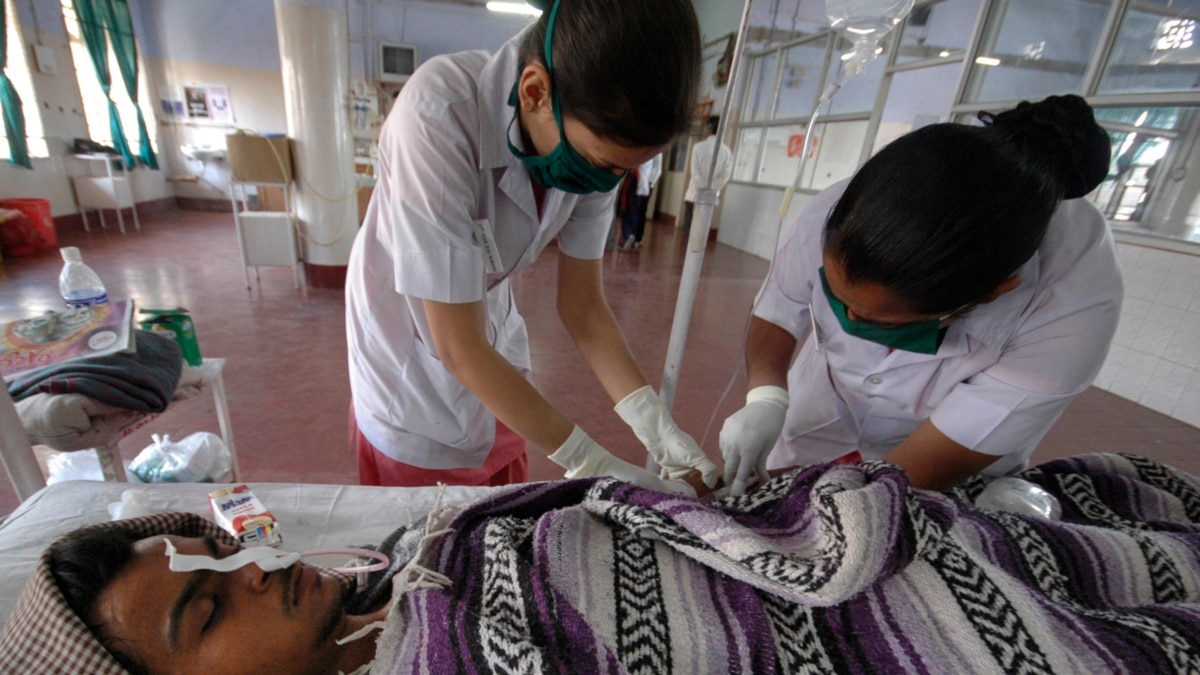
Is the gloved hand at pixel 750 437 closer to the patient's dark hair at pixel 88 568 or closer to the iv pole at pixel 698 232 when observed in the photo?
the iv pole at pixel 698 232

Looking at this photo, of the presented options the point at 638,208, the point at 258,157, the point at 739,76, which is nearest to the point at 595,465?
the point at 739,76

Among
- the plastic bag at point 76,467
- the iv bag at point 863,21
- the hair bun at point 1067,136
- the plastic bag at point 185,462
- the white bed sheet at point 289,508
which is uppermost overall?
the iv bag at point 863,21

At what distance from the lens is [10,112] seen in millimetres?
5125

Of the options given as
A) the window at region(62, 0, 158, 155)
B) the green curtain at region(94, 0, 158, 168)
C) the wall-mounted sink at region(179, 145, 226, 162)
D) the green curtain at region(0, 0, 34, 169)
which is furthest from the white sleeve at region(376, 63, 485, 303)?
the wall-mounted sink at region(179, 145, 226, 162)

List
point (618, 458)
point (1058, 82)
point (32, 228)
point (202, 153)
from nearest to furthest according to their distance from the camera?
point (618, 458) → point (1058, 82) → point (32, 228) → point (202, 153)

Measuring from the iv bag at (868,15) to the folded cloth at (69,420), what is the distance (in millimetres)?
1816

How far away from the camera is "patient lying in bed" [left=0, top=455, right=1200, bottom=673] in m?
0.70

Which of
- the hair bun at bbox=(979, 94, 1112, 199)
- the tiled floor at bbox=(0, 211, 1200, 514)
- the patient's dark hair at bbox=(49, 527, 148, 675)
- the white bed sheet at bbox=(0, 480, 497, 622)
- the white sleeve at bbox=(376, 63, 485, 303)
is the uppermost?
the hair bun at bbox=(979, 94, 1112, 199)

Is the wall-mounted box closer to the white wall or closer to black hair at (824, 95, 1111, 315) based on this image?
black hair at (824, 95, 1111, 315)

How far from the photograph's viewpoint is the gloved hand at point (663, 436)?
1213 mm

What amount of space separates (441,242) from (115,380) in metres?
0.95

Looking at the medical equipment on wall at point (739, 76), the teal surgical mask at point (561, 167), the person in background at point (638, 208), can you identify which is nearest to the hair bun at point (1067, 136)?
the medical equipment on wall at point (739, 76)

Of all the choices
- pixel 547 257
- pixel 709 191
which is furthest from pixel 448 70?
pixel 547 257

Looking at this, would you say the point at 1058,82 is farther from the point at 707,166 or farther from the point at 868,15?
the point at 707,166
